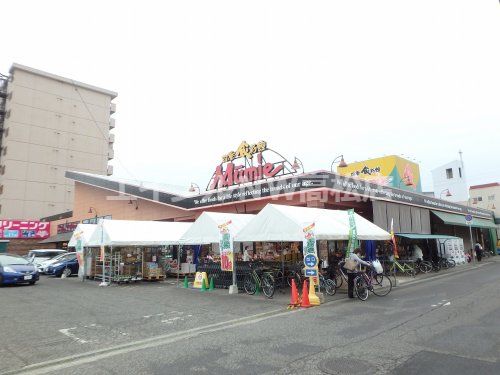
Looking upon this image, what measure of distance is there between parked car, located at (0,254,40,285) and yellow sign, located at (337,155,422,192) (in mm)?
29506

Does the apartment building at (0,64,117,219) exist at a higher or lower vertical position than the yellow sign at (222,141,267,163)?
higher

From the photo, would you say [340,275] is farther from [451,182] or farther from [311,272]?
[451,182]

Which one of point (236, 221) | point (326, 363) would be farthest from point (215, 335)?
point (236, 221)

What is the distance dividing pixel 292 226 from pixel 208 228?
14.4 feet

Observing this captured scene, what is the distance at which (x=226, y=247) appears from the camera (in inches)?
552

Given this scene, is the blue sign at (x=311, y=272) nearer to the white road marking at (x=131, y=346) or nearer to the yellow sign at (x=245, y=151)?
the white road marking at (x=131, y=346)

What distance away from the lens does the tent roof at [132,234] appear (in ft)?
59.1

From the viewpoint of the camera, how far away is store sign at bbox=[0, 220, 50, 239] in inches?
1563

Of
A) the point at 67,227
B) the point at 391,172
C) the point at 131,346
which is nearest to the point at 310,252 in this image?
the point at 131,346

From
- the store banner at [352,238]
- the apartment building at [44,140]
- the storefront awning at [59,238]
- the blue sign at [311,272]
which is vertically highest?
the apartment building at [44,140]

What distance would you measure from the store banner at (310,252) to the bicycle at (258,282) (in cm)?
163

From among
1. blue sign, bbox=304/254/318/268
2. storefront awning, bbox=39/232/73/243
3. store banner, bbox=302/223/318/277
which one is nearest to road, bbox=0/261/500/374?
store banner, bbox=302/223/318/277

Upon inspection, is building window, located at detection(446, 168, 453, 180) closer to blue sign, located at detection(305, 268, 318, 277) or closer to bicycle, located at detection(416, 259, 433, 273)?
bicycle, located at detection(416, 259, 433, 273)

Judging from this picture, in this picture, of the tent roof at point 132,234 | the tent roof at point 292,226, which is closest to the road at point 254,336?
the tent roof at point 292,226
